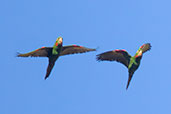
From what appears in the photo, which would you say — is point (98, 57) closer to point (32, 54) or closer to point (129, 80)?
point (129, 80)

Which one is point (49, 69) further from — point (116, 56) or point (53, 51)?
point (116, 56)

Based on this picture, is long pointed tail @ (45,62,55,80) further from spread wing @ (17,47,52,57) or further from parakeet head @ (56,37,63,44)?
parakeet head @ (56,37,63,44)

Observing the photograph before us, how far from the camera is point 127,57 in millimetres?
47062

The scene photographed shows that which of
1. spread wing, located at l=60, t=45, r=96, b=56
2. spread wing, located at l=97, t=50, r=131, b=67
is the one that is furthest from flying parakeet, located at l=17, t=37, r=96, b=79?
spread wing, located at l=97, t=50, r=131, b=67

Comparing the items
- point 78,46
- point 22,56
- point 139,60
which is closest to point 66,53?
point 78,46

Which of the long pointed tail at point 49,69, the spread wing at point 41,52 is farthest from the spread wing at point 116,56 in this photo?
the spread wing at point 41,52

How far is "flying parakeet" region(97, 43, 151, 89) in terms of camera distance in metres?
45.8

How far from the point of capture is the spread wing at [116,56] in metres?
47.1

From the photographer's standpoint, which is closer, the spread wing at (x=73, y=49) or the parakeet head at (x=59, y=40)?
the parakeet head at (x=59, y=40)

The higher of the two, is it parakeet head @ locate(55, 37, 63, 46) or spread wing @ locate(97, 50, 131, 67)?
parakeet head @ locate(55, 37, 63, 46)

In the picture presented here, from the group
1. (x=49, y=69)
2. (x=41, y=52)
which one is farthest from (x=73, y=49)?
(x=41, y=52)

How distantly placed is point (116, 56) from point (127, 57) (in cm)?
141

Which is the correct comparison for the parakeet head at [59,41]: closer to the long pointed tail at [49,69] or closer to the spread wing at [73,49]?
the spread wing at [73,49]

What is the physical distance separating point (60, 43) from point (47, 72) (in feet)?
12.1
